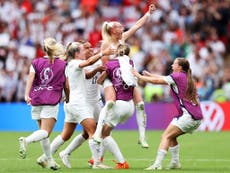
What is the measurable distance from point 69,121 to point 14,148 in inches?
197

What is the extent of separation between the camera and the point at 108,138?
15484 millimetres

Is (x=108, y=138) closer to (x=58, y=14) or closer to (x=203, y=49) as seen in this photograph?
(x=203, y=49)

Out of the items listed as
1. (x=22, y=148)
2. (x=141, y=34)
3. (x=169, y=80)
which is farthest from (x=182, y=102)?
(x=141, y=34)

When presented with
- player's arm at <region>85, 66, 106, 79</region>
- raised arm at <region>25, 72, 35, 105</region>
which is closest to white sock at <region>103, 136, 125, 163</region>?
player's arm at <region>85, 66, 106, 79</region>

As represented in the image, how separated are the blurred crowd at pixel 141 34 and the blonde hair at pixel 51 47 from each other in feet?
44.5

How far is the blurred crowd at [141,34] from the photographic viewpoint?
29578 mm

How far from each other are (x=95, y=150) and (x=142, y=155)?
378cm

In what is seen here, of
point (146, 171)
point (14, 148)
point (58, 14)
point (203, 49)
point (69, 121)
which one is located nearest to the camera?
point (146, 171)

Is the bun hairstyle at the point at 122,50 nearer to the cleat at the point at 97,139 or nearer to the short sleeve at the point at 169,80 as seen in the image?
the short sleeve at the point at 169,80

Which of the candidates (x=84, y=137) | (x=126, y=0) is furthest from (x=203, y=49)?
(x=84, y=137)

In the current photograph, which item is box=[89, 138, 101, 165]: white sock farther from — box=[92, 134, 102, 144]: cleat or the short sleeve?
the short sleeve

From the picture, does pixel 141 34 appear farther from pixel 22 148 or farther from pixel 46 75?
pixel 22 148

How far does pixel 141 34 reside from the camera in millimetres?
31766

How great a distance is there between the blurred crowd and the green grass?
3595mm
